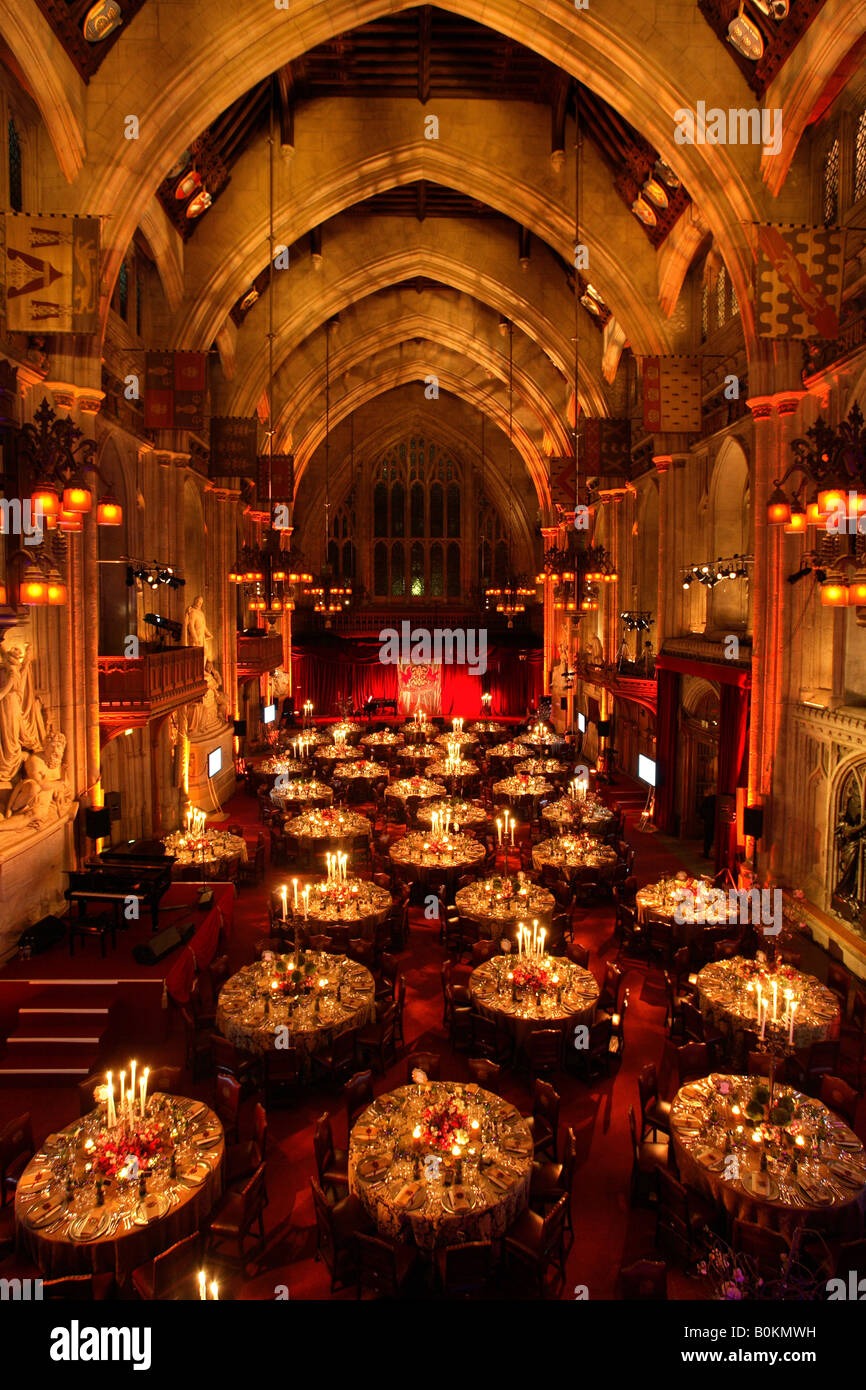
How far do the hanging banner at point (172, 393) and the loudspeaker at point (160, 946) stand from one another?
8387mm

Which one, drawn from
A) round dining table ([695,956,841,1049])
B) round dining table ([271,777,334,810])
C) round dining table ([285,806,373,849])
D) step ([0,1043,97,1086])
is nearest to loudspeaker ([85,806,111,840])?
step ([0,1043,97,1086])

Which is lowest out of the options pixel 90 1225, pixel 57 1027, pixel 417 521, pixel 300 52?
pixel 57 1027

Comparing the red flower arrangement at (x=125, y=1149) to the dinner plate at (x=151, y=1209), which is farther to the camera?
the red flower arrangement at (x=125, y=1149)

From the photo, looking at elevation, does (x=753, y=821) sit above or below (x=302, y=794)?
above

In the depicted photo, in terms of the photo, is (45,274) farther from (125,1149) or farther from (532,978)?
(532,978)

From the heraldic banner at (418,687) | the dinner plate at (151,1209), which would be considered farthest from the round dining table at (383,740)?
the dinner plate at (151,1209)

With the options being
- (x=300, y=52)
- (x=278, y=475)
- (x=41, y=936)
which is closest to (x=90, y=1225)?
(x=41, y=936)

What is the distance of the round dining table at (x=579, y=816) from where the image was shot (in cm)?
1590

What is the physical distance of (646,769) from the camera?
2084 cm

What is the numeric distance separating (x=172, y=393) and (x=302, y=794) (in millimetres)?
8651

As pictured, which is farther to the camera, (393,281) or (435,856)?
(393,281)

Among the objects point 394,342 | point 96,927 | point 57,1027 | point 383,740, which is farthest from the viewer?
point 394,342

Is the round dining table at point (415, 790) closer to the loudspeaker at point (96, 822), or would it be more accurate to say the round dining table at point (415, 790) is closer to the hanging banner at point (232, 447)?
the loudspeaker at point (96, 822)
